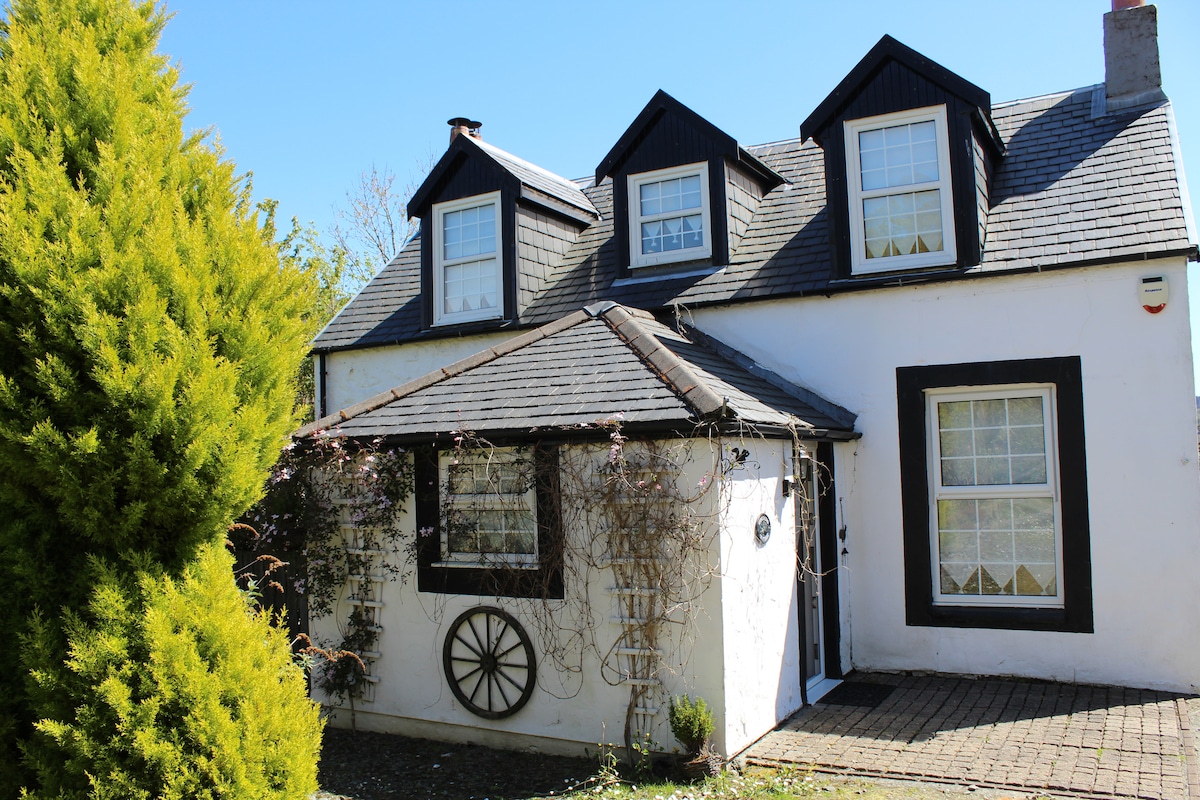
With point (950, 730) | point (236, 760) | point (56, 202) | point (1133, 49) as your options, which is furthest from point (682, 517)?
point (1133, 49)

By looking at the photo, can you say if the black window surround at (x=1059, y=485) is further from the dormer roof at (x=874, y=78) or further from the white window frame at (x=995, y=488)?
the dormer roof at (x=874, y=78)

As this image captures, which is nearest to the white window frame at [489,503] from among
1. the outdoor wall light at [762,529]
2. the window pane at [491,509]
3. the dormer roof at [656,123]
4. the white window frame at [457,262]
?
the window pane at [491,509]

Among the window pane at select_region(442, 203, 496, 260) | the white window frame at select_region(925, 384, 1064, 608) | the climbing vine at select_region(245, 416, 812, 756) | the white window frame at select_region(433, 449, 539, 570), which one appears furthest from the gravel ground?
the window pane at select_region(442, 203, 496, 260)

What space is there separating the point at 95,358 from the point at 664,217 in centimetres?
787

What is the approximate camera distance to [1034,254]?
29.1 feet

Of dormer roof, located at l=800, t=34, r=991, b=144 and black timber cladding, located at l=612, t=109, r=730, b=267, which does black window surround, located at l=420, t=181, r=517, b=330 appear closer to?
black timber cladding, located at l=612, t=109, r=730, b=267

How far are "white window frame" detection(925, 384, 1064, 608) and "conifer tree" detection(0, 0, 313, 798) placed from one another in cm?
681

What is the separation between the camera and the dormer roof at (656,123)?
10.8 meters

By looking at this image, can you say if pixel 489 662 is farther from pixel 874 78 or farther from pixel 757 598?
pixel 874 78

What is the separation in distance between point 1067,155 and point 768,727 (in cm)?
736

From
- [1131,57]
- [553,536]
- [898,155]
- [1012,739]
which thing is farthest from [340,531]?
[1131,57]

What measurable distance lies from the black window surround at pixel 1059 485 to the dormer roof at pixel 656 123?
3.59 m

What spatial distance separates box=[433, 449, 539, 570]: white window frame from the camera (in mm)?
7762

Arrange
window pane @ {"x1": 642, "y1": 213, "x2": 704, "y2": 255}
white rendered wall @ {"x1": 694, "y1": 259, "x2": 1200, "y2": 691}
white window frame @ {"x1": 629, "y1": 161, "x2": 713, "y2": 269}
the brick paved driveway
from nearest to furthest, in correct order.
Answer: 1. the brick paved driveway
2. white rendered wall @ {"x1": 694, "y1": 259, "x2": 1200, "y2": 691}
3. white window frame @ {"x1": 629, "y1": 161, "x2": 713, "y2": 269}
4. window pane @ {"x1": 642, "y1": 213, "x2": 704, "y2": 255}
